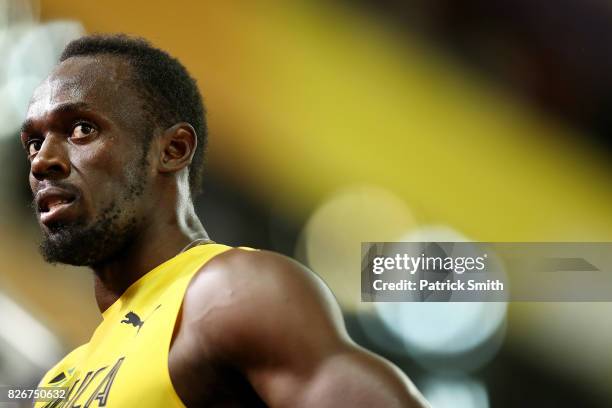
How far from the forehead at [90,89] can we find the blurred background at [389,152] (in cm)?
101

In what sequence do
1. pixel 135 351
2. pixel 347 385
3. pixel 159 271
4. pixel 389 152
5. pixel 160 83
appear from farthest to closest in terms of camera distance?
pixel 389 152, pixel 160 83, pixel 159 271, pixel 135 351, pixel 347 385

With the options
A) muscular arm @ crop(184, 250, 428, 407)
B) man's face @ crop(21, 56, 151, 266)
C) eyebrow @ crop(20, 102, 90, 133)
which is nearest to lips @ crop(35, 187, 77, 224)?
man's face @ crop(21, 56, 151, 266)

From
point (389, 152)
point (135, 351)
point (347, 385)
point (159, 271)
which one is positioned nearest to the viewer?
point (347, 385)

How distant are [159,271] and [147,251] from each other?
0.04 meters

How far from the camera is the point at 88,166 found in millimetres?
1016

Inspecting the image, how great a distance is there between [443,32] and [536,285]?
0.77 meters

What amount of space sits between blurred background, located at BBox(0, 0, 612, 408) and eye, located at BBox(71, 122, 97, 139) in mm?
1038

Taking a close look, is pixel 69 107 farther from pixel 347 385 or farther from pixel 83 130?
pixel 347 385

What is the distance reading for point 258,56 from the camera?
2279mm

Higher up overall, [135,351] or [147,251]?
[147,251]

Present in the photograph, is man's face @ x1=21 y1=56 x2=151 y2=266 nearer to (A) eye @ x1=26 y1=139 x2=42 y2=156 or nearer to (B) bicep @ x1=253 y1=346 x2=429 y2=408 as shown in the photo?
(A) eye @ x1=26 y1=139 x2=42 y2=156

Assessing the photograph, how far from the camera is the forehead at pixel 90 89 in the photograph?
3.43ft

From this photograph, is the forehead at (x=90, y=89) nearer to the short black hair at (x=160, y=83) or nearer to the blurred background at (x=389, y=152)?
the short black hair at (x=160, y=83)

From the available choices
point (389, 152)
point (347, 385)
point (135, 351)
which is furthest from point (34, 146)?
point (389, 152)
